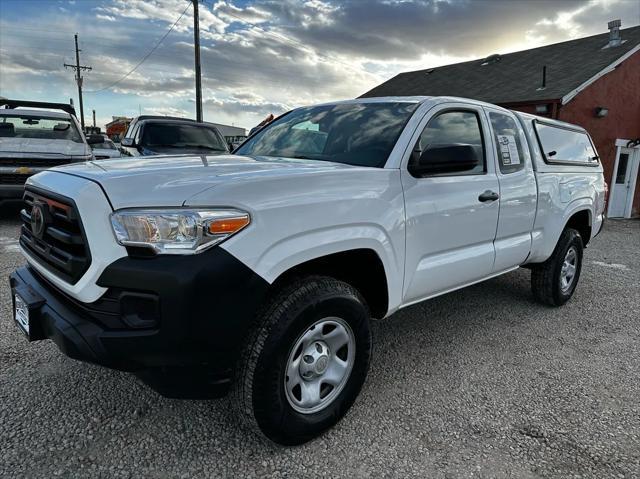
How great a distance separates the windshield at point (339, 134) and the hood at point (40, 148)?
18.4 feet

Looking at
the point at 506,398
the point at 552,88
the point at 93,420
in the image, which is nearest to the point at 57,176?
the point at 93,420

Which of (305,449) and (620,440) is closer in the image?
(305,449)

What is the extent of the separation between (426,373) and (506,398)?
0.54m

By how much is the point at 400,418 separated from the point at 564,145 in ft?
11.4

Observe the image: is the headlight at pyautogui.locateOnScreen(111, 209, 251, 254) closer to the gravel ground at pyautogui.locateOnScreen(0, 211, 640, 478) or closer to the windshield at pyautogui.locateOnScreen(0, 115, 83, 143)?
the gravel ground at pyautogui.locateOnScreen(0, 211, 640, 478)

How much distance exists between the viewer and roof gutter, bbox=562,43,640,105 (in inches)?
461

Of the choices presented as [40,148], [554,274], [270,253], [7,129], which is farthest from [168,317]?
[7,129]

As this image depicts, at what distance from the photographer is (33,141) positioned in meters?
7.92

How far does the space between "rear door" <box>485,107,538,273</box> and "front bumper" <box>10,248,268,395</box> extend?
2.33 metres

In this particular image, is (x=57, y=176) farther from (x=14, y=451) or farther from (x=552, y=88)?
(x=552, y=88)

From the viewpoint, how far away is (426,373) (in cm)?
323

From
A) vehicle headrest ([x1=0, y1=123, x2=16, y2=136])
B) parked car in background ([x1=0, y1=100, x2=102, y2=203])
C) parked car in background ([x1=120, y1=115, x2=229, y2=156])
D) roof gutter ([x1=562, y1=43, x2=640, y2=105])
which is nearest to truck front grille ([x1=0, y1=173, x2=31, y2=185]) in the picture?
parked car in background ([x1=0, y1=100, x2=102, y2=203])

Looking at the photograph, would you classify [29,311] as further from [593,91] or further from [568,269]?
[593,91]

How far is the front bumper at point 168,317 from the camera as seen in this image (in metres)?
1.87
